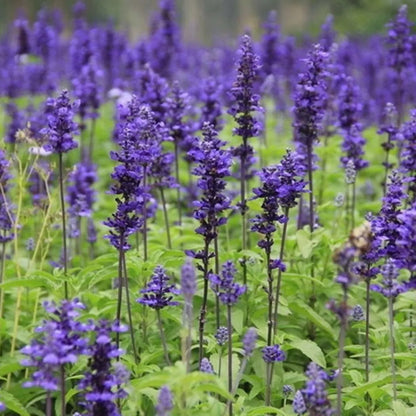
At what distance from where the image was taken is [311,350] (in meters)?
5.01

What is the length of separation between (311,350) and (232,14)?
4977cm

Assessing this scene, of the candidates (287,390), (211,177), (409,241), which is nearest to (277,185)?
(211,177)

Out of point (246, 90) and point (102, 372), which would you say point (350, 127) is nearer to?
point (246, 90)

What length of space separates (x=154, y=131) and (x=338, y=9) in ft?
89.0

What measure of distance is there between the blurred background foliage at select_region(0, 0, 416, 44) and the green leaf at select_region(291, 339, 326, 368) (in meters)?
14.5

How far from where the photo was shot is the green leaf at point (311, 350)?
495cm

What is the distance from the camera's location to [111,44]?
1258cm

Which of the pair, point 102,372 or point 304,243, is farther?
point 304,243

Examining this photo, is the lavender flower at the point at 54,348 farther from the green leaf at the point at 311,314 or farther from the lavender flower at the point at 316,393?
the green leaf at the point at 311,314

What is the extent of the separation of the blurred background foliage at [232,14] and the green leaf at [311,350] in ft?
47.6

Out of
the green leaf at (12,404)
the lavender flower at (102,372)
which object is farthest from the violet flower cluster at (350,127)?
the lavender flower at (102,372)

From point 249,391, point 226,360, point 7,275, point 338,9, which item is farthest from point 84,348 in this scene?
point 338,9

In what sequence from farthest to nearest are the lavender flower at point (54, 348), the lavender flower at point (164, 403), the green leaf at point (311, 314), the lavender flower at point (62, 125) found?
the green leaf at point (311, 314)
the lavender flower at point (62, 125)
the lavender flower at point (54, 348)
the lavender flower at point (164, 403)

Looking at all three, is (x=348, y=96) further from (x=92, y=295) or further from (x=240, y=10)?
(x=240, y=10)
